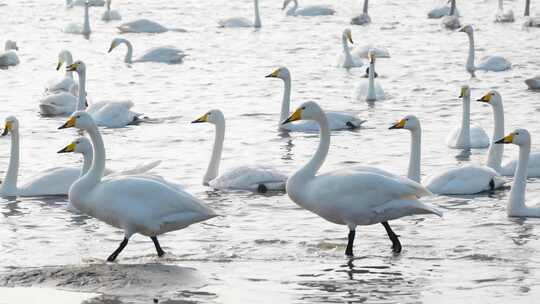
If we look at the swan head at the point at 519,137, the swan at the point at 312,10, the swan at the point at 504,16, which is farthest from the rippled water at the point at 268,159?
the swan at the point at 312,10

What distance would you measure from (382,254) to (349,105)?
32.5ft

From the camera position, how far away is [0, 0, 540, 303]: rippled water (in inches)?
369

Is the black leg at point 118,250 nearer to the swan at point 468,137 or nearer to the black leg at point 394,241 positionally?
the black leg at point 394,241

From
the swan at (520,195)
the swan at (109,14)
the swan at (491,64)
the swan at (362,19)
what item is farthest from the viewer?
the swan at (109,14)

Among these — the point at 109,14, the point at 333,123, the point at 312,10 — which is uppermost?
the point at 333,123

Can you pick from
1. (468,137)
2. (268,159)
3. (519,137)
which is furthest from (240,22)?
(519,137)

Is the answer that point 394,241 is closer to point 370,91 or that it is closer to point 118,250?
point 118,250

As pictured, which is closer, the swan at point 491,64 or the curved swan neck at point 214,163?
the curved swan neck at point 214,163

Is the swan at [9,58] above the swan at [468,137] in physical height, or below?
below

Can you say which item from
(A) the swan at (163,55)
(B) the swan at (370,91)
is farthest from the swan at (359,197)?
(A) the swan at (163,55)

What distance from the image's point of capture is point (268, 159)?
15.5 metres

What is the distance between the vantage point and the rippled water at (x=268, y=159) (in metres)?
9.37

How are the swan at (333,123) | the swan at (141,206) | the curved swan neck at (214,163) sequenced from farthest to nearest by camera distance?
the swan at (333,123) < the curved swan neck at (214,163) < the swan at (141,206)

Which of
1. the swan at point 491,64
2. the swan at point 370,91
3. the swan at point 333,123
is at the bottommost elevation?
the swan at point 491,64
